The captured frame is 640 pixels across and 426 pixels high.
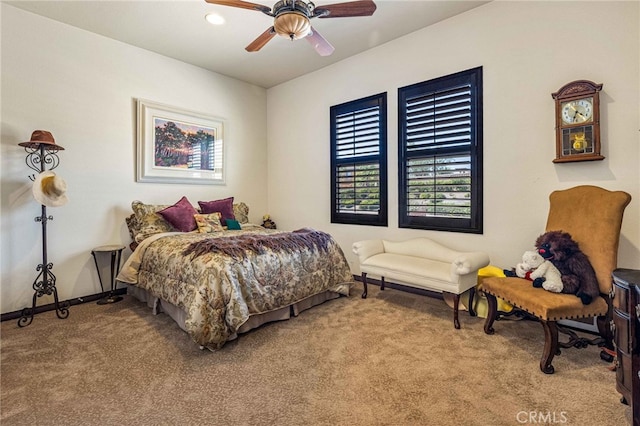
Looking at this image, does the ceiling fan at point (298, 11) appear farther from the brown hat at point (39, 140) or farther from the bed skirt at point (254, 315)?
the bed skirt at point (254, 315)

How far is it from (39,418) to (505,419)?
7.80 ft

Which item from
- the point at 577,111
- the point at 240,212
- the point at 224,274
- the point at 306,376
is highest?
the point at 577,111

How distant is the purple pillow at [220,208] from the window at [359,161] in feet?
4.77

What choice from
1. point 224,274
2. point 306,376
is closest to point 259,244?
point 224,274

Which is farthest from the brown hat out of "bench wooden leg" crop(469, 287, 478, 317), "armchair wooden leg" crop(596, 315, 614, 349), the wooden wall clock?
"armchair wooden leg" crop(596, 315, 614, 349)

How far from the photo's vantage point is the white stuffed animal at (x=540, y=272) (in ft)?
6.87

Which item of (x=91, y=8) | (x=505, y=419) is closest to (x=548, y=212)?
(x=505, y=419)

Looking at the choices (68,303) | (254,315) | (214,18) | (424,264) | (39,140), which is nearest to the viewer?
(254,315)

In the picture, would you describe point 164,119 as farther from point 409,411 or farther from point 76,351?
point 409,411

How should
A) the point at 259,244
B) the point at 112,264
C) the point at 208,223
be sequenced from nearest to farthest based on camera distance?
1. the point at 259,244
2. the point at 112,264
3. the point at 208,223

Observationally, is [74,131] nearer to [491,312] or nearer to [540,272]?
[491,312]

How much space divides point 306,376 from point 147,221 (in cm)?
269

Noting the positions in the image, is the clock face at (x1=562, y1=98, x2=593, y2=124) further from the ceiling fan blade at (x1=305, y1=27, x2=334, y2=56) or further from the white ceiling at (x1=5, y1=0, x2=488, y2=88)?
the ceiling fan blade at (x1=305, y1=27, x2=334, y2=56)

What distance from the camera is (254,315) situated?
2.55 meters
